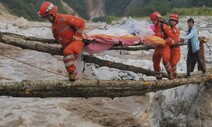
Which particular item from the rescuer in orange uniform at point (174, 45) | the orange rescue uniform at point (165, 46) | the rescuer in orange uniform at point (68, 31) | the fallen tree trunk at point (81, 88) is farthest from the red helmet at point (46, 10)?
the rescuer in orange uniform at point (174, 45)

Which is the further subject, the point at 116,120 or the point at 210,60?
the point at 210,60

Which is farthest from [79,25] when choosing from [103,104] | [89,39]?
[103,104]

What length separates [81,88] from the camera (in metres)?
5.45

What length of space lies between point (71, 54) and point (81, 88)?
2.76ft

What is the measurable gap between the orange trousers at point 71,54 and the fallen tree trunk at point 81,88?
2.13 ft

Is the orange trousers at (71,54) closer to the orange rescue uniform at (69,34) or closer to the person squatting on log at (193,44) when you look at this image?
the orange rescue uniform at (69,34)

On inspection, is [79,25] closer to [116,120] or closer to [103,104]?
[116,120]

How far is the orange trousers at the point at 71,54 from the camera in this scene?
19.9 ft

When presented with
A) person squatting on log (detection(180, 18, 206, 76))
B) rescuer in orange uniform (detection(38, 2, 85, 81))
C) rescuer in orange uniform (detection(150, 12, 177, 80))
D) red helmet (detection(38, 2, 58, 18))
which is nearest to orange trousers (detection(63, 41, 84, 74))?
rescuer in orange uniform (detection(38, 2, 85, 81))

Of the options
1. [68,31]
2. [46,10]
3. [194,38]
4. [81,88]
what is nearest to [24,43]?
[46,10]

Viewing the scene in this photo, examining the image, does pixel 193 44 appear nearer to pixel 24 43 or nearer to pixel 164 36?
pixel 164 36

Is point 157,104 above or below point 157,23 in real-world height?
below

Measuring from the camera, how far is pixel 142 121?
8.03m

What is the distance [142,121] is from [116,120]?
631 millimetres
